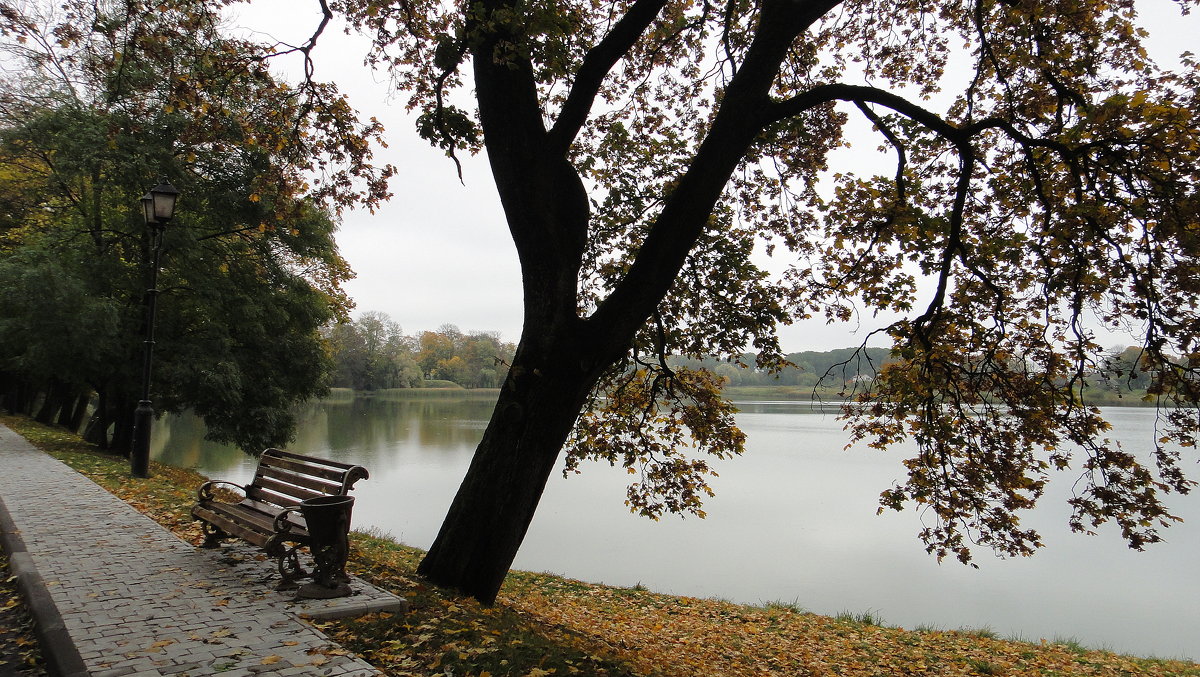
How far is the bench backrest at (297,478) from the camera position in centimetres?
518

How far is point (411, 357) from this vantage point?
99.9 meters

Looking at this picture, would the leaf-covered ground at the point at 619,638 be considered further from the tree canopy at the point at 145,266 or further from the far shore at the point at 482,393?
the far shore at the point at 482,393

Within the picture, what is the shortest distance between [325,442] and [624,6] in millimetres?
25299

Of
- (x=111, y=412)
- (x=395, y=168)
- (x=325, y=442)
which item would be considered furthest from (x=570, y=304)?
(x=325, y=442)

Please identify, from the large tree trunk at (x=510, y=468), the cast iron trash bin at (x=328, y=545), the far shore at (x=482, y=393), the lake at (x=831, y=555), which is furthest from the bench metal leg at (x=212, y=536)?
the far shore at (x=482, y=393)

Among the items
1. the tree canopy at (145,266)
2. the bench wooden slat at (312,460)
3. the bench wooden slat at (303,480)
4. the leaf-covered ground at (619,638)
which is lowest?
the leaf-covered ground at (619,638)

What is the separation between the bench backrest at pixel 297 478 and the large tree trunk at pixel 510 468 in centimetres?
87

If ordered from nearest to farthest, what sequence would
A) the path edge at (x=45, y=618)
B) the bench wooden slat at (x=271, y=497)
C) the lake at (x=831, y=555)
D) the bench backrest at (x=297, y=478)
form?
1. the path edge at (x=45, y=618)
2. the bench backrest at (x=297, y=478)
3. the bench wooden slat at (x=271, y=497)
4. the lake at (x=831, y=555)

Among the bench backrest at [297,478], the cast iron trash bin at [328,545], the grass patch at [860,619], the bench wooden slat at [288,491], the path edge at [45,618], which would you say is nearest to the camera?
the path edge at [45,618]

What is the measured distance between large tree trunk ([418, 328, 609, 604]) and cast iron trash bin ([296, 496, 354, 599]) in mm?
897

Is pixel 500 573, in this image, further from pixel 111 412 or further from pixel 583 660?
pixel 111 412

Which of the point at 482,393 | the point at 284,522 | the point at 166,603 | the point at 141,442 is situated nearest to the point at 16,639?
the point at 166,603

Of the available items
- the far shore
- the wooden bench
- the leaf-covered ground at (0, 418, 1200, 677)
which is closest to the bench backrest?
the wooden bench

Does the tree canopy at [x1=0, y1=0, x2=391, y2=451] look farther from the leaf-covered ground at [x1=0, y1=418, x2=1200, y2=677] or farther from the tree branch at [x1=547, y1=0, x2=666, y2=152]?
the tree branch at [x1=547, y1=0, x2=666, y2=152]
